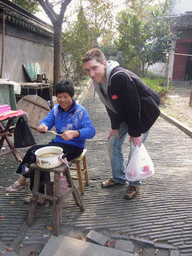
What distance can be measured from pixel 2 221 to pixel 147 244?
1825 millimetres

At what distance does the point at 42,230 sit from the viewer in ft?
8.87

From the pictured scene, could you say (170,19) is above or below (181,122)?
above

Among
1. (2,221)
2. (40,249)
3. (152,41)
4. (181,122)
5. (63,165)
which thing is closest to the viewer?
(40,249)

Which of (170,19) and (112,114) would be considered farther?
(170,19)

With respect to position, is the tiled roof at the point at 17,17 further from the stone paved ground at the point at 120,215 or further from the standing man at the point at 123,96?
the standing man at the point at 123,96

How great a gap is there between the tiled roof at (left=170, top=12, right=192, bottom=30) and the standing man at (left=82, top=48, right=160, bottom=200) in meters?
15.7

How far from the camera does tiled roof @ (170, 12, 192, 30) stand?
633 inches

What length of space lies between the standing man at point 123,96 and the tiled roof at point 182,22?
1570cm

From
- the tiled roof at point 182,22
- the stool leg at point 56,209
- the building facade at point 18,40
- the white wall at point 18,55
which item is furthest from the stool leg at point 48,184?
the tiled roof at point 182,22

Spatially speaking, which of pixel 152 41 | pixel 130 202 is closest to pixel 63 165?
pixel 130 202

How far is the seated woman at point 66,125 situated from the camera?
2.98m

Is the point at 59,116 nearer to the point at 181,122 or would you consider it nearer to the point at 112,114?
the point at 112,114

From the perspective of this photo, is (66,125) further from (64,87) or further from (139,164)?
(139,164)

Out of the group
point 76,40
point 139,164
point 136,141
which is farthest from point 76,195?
point 76,40
